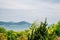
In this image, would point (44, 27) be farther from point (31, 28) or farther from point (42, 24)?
point (31, 28)

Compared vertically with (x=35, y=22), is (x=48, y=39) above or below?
below

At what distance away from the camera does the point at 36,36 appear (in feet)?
81.0

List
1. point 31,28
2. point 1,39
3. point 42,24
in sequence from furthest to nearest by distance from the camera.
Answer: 1. point 1,39
2. point 42,24
3. point 31,28

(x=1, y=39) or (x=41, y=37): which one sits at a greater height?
(x=41, y=37)

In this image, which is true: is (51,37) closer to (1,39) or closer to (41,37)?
(41,37)

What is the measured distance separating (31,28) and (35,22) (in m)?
1.11

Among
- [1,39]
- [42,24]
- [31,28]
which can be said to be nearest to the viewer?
[31,28]

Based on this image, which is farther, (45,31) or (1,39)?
(1,39)

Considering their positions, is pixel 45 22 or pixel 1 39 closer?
pixel 45 22

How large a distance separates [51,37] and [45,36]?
77cm

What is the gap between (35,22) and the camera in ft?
81.8

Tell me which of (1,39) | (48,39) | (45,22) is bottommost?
(1,39)

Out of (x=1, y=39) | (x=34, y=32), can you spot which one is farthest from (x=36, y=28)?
(x=1, y=39)

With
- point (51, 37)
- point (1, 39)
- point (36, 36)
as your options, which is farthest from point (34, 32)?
point (1, 39)
